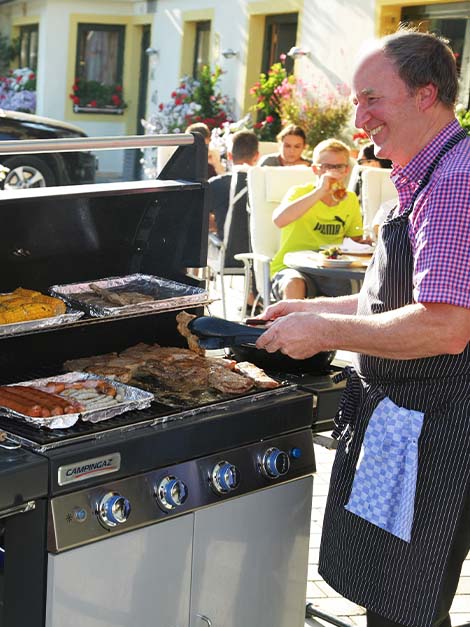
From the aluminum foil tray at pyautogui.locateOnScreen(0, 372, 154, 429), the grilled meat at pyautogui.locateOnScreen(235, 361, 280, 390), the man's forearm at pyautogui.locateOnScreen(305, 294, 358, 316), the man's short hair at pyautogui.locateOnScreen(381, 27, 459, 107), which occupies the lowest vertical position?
the aluminum foil tray at pyautogui.locateOnScreen(0, 372, 154, 429)

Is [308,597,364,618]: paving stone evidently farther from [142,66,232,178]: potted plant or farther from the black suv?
[142,66,232,178]: potted plant

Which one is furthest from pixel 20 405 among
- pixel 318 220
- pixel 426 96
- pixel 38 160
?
pixel 38 160

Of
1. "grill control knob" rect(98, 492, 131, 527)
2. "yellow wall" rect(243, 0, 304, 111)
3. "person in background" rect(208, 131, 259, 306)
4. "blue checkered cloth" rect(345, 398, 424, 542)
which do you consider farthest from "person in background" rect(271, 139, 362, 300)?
"yellow wall" rect(243, 0, 304, 111)

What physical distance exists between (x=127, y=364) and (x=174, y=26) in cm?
1504

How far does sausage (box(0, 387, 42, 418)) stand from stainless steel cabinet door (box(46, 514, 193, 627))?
1.00 feet

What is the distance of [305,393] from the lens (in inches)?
107

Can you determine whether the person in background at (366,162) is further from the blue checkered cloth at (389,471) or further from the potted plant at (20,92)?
the potted plant at (20,92)

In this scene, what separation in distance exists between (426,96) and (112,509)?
1089 mm

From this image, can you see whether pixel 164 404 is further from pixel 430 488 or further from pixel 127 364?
pixel 430 488

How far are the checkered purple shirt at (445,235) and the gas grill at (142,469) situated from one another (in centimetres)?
60

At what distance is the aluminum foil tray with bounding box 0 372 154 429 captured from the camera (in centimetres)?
229

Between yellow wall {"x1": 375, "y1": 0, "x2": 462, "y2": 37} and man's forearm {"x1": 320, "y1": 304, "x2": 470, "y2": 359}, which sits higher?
yellow wall {"x1": 375, "y1": 0, "x2": 462, "y2": 37}

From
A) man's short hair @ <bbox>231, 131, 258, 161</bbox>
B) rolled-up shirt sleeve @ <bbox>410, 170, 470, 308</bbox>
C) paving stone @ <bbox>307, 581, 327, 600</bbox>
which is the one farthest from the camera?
man's short hair @ <bbox>231, 131, 258, 161</bbox>

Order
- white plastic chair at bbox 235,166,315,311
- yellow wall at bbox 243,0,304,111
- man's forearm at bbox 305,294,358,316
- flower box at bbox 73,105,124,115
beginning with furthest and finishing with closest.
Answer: flower box at bbox 73,105,124,115 < yellow wall at bbox 243,0,304,111 < white plastic chair at bbox 235,166,315,311 < man's forearm at bbox 305,294,358,316
